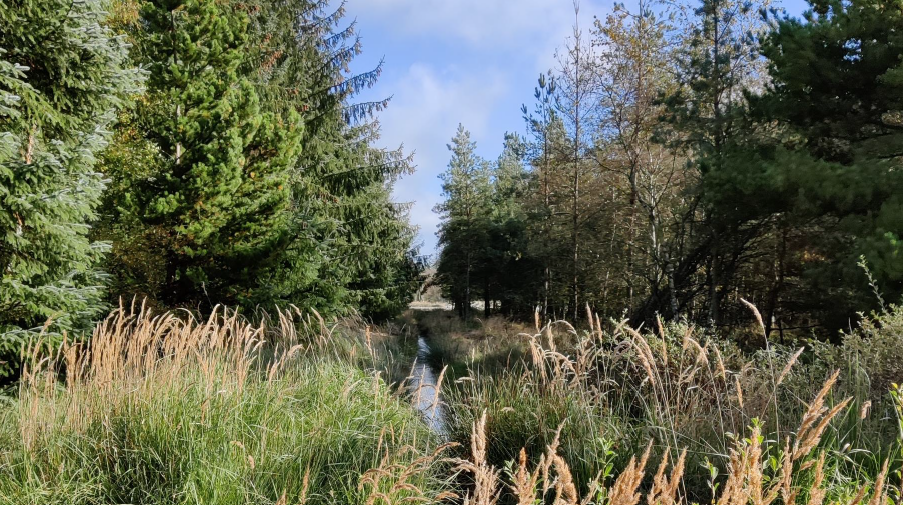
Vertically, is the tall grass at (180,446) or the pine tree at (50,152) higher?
the pine tree at (50,152)

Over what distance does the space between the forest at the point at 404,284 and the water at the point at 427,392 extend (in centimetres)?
6

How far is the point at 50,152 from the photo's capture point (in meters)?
4.95

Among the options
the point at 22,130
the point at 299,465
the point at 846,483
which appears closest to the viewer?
the point at 846,483

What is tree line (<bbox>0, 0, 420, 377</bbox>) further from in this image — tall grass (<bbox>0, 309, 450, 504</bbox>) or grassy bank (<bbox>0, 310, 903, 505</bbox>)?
Result: grassy bank (<bbox>0, 310, 903, 505</bbox>)

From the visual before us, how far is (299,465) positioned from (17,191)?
12.1 ft

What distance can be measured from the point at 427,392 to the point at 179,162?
566cm

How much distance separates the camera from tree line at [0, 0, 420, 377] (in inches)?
194

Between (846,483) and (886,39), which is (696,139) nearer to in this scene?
(886,39)

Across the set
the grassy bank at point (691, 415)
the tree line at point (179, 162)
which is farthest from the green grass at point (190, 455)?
the tree line at point (179, 162)

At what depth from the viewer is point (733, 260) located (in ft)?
38.3

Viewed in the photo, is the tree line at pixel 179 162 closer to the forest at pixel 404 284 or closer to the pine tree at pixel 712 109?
the forest at pixel 404 284

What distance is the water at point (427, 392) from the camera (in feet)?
10.4

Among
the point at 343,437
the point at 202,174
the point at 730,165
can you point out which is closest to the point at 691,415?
the point at 343,437

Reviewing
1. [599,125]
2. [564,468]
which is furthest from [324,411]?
[599,125]
